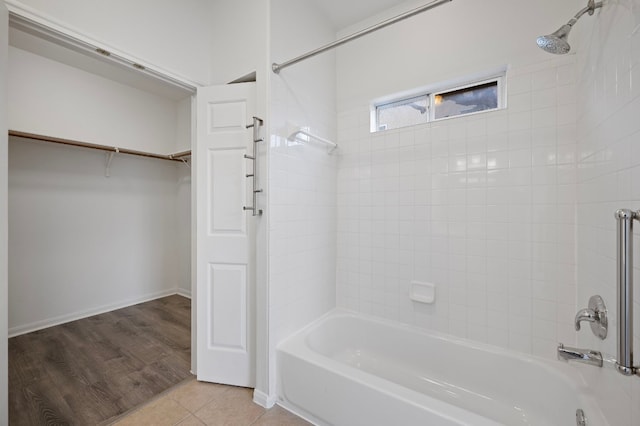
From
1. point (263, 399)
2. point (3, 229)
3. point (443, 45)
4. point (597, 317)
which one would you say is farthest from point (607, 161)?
point (3, 229)

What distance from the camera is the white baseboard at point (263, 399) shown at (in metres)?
1.68

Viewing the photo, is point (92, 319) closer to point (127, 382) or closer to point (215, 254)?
point (127, 382)

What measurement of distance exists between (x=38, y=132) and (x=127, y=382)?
2.63m

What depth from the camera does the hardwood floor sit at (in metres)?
1.64

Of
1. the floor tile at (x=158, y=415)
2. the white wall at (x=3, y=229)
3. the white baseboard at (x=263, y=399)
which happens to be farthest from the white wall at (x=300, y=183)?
the white wall at (x=3, y=229)

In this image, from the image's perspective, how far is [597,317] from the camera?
1.12 metres

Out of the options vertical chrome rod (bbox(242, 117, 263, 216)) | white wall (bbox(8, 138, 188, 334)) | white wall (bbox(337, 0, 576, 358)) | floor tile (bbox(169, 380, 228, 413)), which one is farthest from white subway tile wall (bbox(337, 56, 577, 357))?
white wall (bbox(8, 138, 188, 334))

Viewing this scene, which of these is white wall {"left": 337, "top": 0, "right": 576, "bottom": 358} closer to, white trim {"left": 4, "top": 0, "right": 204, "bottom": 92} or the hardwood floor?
white trim {"left": 4, "top": 0, "right": 204, "bottom": 92}

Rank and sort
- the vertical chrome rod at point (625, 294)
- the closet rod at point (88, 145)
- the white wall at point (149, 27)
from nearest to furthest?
the vertical chrome rod at point (625, 294) → the white wall at point (149, 27) → the closet rod at point (88, 145)

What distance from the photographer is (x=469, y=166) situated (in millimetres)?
1795

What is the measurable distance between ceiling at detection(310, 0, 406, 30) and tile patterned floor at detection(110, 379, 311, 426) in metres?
3.02

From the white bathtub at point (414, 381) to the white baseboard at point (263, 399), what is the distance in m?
0.05

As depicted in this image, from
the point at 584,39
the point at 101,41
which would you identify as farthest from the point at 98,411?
the point at 584,39

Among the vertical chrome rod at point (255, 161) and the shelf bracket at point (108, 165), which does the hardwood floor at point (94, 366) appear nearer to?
the vertical chrome rod at point (255, 161)
